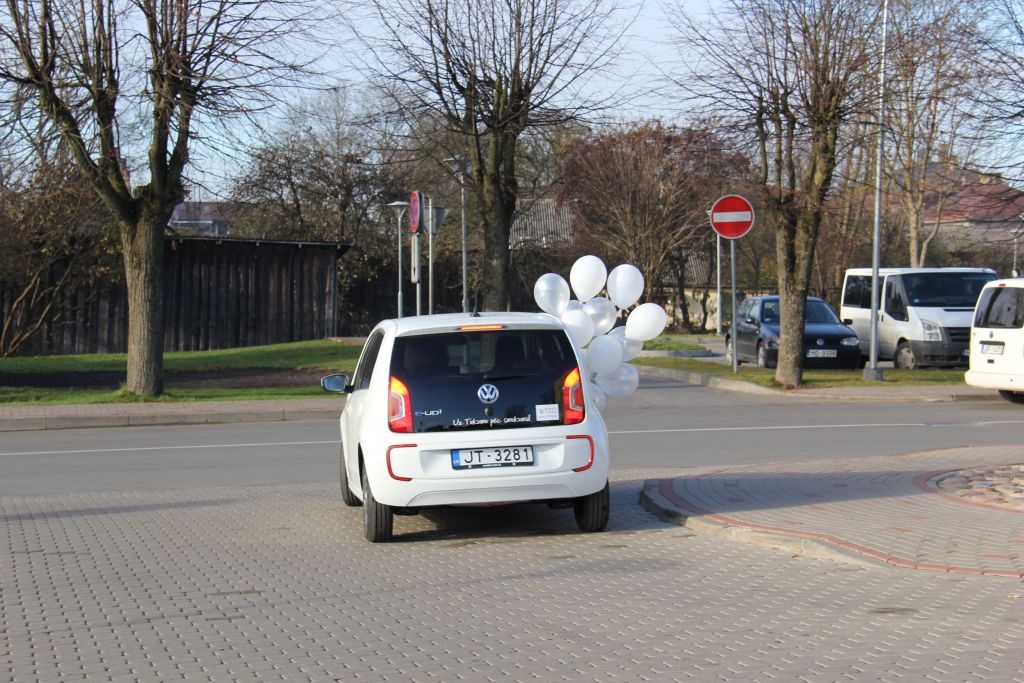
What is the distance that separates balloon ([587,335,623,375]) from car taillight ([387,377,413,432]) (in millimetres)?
2882

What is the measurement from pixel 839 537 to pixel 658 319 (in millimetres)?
3869

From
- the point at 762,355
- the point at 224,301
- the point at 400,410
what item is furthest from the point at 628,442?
the point at 224,301

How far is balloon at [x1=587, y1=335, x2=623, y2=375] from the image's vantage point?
35.2 feet

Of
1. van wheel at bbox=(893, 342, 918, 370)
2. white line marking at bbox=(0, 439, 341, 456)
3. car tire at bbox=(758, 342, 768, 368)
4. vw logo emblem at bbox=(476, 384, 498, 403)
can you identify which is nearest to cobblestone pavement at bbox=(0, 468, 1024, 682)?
vw logo emblem at bbox=(476, 384, 498, 403)

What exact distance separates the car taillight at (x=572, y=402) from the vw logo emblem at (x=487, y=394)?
19.0 inches

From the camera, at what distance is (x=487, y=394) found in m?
8.24

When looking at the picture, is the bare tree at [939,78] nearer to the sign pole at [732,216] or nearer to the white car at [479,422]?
the sign pole at [732,216]

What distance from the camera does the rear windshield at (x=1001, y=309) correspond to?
1773 centimetres

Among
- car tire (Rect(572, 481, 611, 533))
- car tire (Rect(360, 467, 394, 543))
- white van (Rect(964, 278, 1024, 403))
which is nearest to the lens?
car tire (Rect(360, 467, 394, 543))

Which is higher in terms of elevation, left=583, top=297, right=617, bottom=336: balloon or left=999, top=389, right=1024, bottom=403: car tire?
left=583, top=297, right=617, bottom=336: balloon

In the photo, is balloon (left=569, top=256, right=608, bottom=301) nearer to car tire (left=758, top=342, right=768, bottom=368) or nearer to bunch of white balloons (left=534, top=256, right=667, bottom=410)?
bunch of white balloons (left=534, top=256, right=667, bottom=410)

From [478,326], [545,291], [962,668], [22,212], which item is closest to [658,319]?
[545,291]

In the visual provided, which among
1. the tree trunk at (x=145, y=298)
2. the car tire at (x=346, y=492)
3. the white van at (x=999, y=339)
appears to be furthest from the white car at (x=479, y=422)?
the tree trunk at (x=145, y=298)

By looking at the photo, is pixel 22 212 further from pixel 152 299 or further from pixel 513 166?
pixel 513 166
